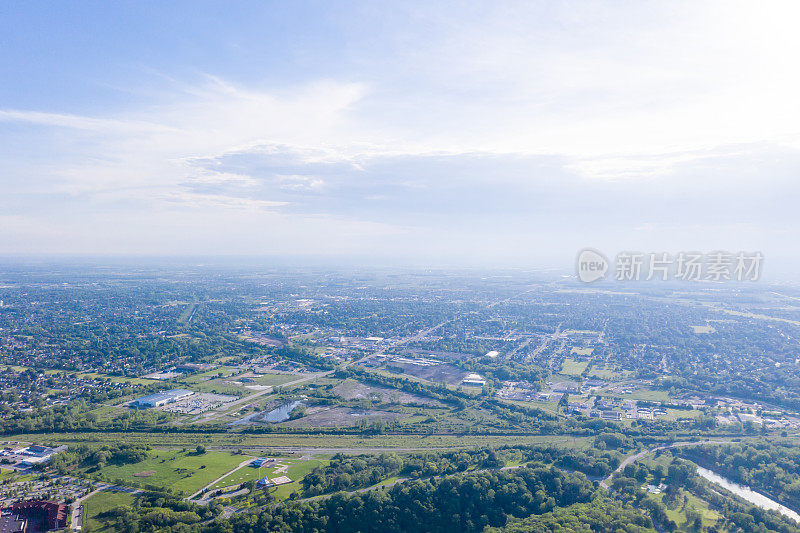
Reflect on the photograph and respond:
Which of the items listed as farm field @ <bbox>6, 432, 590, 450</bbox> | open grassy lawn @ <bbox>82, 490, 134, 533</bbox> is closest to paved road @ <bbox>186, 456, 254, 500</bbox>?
farm field @ <bbox>6, 432, 590, 450</bbox>

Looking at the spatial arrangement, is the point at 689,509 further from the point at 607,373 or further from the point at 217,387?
the point at 217,387

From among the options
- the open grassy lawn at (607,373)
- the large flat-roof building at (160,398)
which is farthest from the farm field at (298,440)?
the open grassy lawn at (607,373)

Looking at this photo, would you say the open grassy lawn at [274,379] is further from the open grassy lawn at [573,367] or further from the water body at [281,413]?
the open grassy lawn at [573,367]

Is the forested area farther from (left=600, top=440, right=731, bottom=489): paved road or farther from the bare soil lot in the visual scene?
the bare soil lot

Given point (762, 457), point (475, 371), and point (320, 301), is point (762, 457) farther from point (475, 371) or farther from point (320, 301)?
point (320, 301)

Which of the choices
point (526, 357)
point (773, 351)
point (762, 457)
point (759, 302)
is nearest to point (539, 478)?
point (762, 457)

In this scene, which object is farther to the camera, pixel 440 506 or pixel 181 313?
pixel 181 313

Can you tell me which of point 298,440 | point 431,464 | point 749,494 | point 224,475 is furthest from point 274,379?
point 749,494
